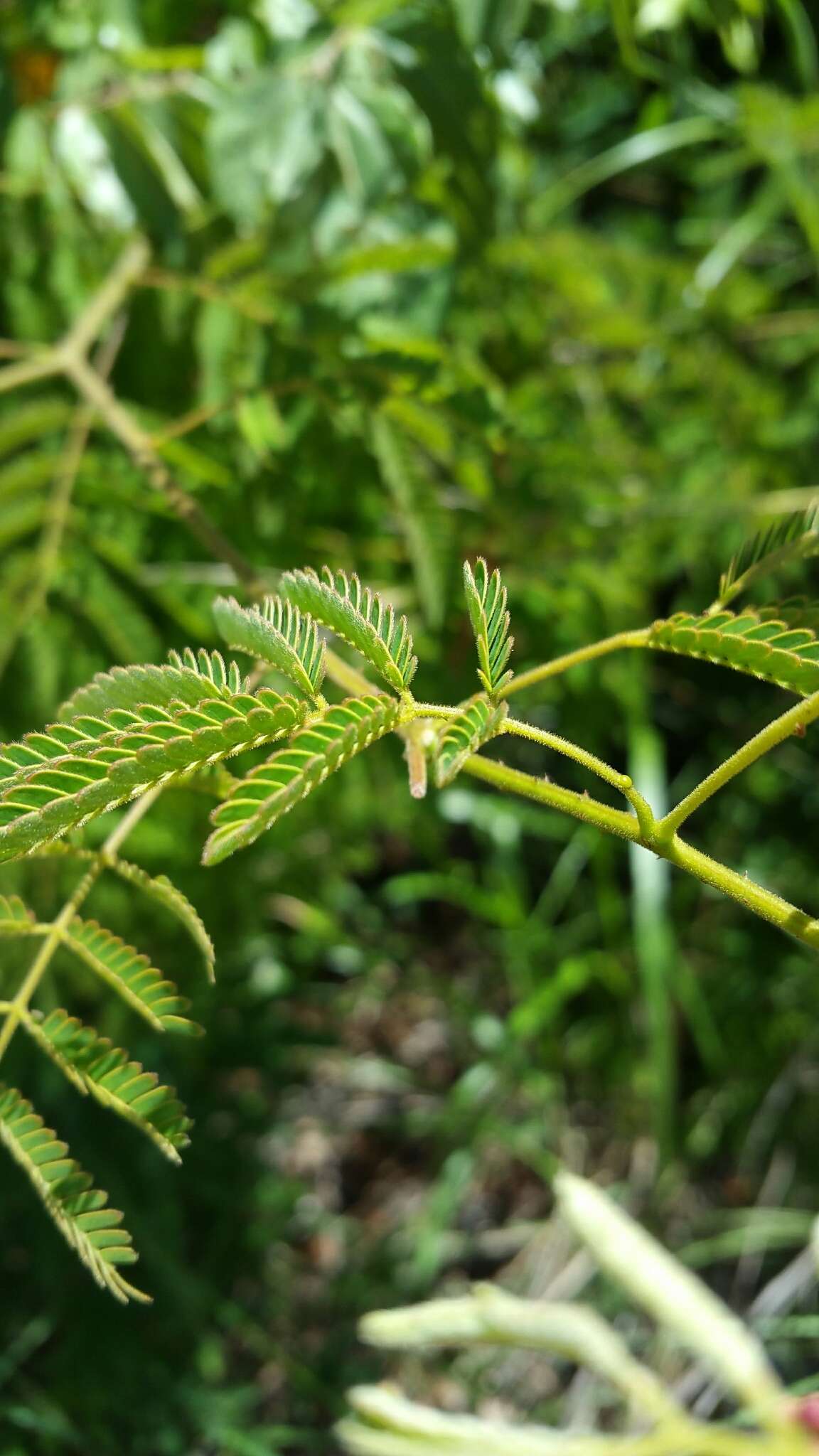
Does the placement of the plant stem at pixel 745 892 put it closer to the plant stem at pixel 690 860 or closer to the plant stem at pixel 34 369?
the plant stem at pixel 690 860

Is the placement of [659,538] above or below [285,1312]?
above

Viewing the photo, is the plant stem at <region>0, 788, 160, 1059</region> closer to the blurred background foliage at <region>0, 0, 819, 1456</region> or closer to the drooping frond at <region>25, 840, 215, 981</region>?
the drooping frond at <region>25, 840, 215, 981</region>

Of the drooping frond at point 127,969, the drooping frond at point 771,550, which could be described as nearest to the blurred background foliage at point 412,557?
the drooping frond at point 771,550

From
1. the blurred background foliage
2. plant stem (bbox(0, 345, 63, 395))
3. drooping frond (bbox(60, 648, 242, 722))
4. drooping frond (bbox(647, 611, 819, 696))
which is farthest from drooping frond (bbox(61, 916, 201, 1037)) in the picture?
plant stem (bbox(0, 345, 63, 395))

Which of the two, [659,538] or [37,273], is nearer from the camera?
[37,273]

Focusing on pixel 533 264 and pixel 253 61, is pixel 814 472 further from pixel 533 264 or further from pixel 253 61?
pixel 253 61

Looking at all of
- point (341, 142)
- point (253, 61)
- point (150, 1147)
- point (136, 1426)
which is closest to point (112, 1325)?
point (136, 1426)
